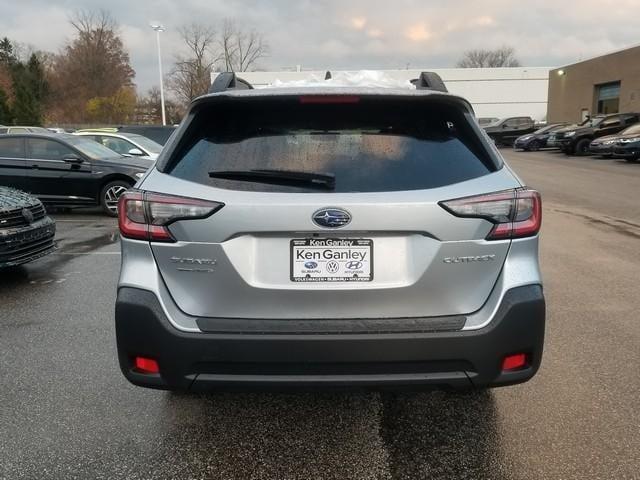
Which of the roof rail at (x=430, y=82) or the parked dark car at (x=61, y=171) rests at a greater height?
the roof rail at (x=430, y=82)

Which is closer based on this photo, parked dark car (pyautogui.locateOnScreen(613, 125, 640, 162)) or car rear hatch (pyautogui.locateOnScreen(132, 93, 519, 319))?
car rear hatch (pyautogui.locateOnScreen(132, 93, 519, 319))

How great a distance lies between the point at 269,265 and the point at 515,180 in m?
1.17

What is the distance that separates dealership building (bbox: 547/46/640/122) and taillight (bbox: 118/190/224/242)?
39508 millimetres

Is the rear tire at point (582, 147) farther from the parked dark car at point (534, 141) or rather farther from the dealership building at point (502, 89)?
the dealership building at point (502, 89)

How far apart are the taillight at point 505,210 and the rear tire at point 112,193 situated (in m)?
9.39

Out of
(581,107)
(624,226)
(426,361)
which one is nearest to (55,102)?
(581,107)

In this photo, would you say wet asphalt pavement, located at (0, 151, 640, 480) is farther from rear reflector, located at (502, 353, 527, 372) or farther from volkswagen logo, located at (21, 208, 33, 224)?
volkswagen logo, located at (21, 208, 33, 224)

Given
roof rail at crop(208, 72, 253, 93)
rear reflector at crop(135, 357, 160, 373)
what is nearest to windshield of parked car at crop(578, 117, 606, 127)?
roof rail at crop(208, 72, 253, 93)

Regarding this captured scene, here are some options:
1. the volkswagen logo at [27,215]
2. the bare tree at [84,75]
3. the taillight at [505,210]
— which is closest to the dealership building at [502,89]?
the bare tree at [84,75]

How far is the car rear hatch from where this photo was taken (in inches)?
91.5

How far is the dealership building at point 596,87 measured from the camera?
35938 mm

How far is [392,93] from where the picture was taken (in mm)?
2580

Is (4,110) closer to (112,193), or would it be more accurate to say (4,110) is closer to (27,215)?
(112,193)

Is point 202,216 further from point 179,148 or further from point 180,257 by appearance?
point 179,148
